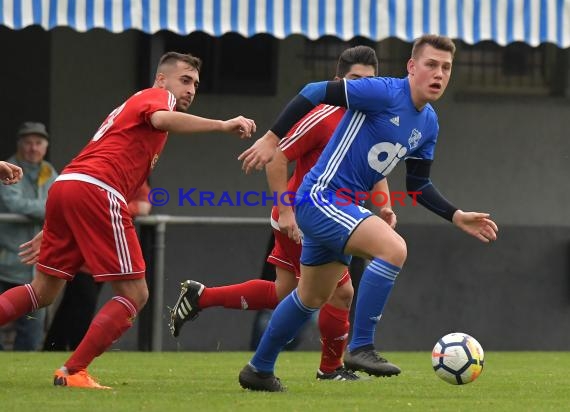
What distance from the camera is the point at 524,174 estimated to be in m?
16.1

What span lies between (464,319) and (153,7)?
519 cm

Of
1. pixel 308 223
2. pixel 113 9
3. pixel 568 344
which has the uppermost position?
pixel 113 9

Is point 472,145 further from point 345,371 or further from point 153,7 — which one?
point 345,371

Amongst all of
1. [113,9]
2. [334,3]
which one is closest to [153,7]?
[113,9]

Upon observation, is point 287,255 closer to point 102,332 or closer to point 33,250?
point 33,250

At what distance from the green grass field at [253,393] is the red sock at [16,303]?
38 centimetres

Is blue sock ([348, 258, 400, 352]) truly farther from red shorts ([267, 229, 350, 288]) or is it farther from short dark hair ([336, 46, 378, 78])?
short dark hair ([336, 46, 378, 78])

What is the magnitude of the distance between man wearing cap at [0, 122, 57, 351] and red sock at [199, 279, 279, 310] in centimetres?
301

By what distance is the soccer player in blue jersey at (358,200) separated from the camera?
309 inches

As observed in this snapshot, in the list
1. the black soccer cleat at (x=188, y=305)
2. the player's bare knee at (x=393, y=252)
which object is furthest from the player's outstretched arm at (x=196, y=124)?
the black soccer cleat at (x=188, y=305)

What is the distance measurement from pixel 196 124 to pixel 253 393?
1.38 m

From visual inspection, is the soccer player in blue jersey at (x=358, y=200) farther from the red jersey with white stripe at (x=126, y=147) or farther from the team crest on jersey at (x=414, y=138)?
the red jersey with white stripe at (x=126, y=147)

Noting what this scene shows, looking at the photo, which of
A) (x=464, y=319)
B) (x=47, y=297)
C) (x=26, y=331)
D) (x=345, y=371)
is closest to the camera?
(x=47, y=297)

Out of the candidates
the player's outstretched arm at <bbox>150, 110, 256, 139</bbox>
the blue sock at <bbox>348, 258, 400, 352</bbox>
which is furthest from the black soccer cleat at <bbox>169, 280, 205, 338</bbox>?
the player's outstretched arm at <bbox>150, 110, 256, 139</bbox>
